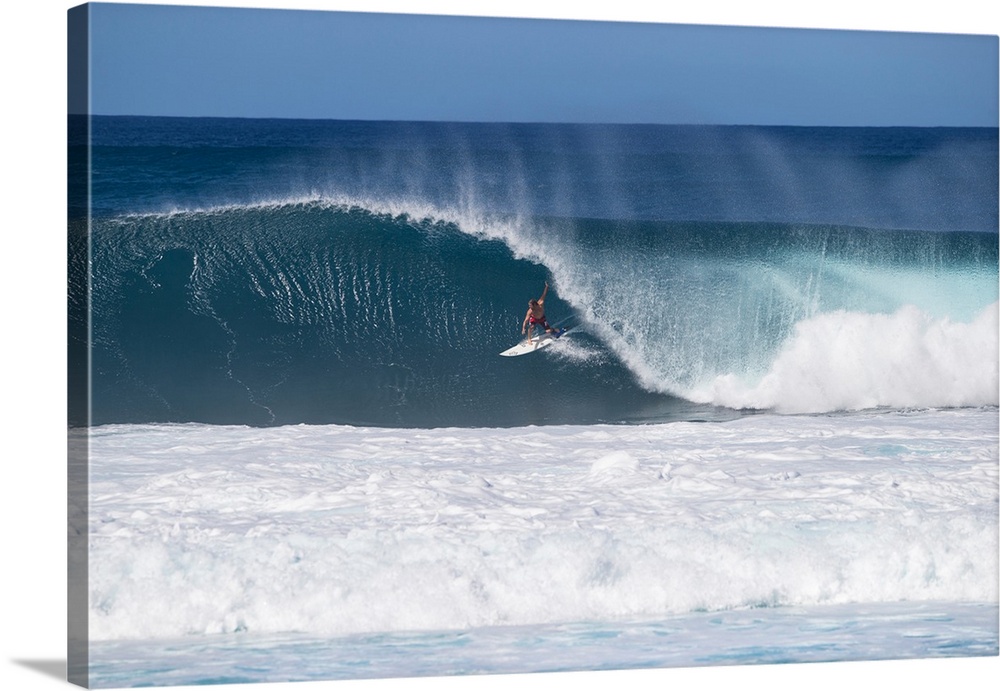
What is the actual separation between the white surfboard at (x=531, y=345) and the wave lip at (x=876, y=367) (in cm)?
91

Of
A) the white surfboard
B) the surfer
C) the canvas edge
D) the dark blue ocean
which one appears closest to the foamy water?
the canvas edge

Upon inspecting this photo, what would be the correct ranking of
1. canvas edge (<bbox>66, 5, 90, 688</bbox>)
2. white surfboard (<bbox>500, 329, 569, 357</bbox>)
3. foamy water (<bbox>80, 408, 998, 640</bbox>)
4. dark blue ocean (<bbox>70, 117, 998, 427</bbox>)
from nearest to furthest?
canvas edge (<bbox>66, 5, 90, 688</bbox>) < foamy water (<bbox>80, 408, 998, 640</bbox>) < dark blue ocean (<bbox>70, 117, 998, 427</bbox>) < white surfboard (<bbox>500, 329, 569, 357</bbox>)

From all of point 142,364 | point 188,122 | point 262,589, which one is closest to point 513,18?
point 188,122

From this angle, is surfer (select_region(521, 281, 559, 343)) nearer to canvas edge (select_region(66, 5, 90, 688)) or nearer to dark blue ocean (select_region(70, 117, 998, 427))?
dark blue ocean (select_region(70, 117, 998, 427))

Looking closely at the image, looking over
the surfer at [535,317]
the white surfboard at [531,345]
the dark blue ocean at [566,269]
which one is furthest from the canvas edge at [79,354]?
the surfer at [535,317]

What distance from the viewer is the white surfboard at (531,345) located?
31.1 ft

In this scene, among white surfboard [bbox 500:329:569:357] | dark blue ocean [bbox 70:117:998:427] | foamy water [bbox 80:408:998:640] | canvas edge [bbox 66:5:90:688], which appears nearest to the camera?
canvas edge [bbox 66:5:90:688]

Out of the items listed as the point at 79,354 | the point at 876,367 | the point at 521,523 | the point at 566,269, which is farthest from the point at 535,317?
the point at 79,354

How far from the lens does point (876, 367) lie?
31.7 feet

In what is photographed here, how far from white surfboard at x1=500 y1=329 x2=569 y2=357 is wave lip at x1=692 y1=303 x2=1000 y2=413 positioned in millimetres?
905

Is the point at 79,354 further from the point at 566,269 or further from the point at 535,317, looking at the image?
the point at 566,269

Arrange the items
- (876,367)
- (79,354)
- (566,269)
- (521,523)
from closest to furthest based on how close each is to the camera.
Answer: (79,354) < (521,523) < (566,269) < (876,367)

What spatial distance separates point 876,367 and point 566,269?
194 centimetres

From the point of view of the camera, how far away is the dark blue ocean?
9.11 metres
